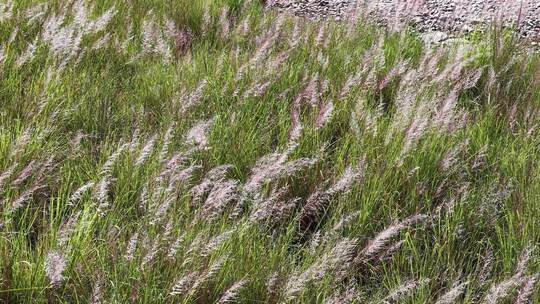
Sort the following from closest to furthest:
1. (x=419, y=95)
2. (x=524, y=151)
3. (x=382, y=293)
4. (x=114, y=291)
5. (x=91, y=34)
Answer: (x=114, y=291) → (x=382, y=293) → (x=524, y=151) → (x=419, y=95) → (x=91, y=34)

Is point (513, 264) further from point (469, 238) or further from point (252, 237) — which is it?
point (252, 237)

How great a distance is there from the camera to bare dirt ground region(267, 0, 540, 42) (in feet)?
14.4

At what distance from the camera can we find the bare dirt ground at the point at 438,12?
439 centimetres

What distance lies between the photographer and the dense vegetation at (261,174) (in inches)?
66.4

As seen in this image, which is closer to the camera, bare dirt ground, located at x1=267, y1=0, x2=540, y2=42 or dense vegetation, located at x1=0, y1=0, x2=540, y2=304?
dense vegetation, located at x1=0, y1=0, x2=540, y2=304

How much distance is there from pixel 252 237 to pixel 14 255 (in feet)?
2.12

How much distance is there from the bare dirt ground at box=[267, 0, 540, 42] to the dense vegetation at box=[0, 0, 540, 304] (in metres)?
0.66

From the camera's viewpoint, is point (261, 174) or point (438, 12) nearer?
point (261, 174)

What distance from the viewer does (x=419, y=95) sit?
9.57 feet

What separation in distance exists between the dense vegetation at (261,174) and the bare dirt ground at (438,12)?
664mm

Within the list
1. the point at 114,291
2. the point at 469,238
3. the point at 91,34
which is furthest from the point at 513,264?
the point at 91,34

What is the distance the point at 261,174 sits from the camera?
192 centimetres

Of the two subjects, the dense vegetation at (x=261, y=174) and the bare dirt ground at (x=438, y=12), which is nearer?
the dense vegetation at (x=261, y=174)

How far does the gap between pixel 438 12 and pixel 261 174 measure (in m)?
3.79
